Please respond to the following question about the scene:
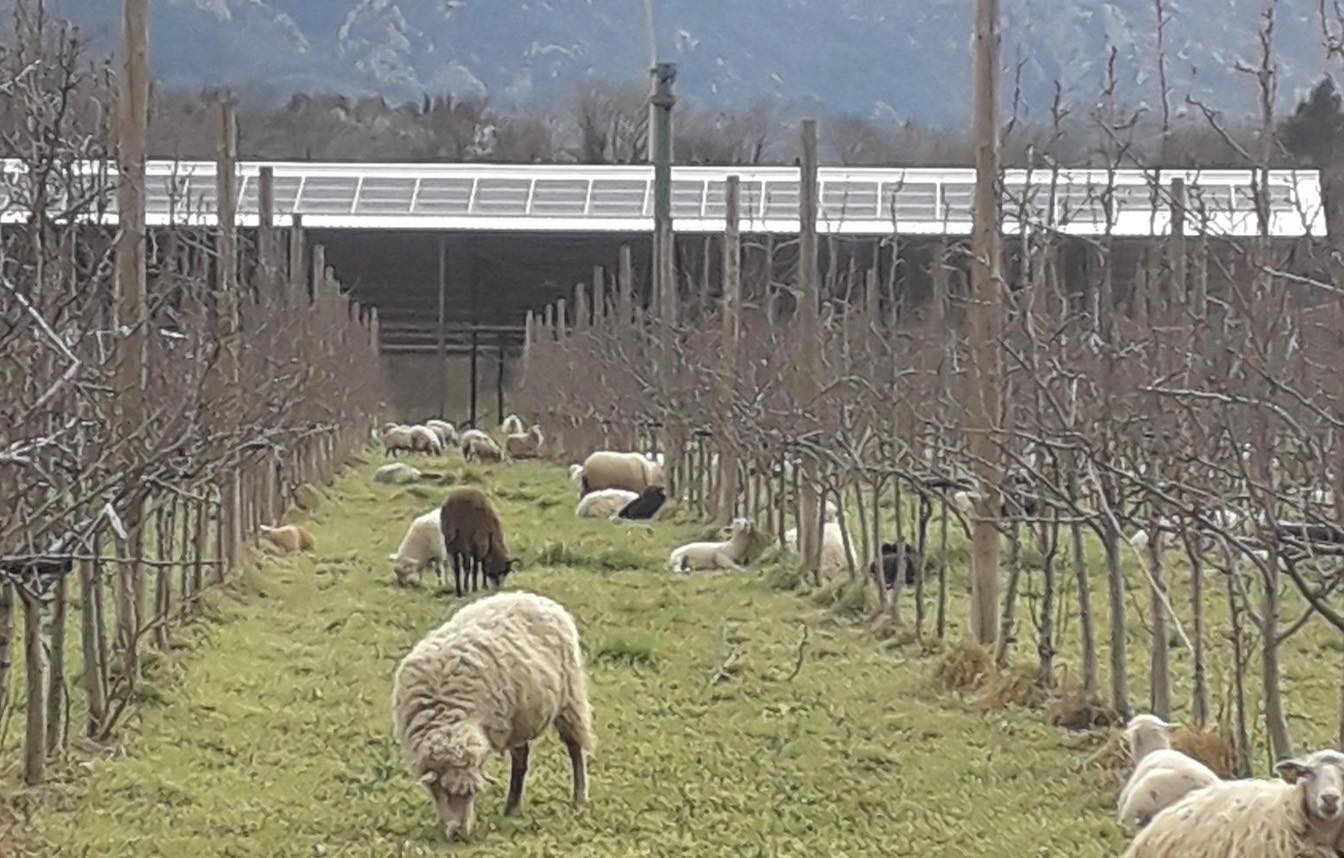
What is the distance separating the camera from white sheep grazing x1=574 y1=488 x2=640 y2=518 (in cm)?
2509

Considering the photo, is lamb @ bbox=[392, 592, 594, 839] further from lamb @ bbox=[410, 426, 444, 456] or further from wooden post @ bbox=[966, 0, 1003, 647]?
lamb @ bbox=[410, 426, 444, 456]

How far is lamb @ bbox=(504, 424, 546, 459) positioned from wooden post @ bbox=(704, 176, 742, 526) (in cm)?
1671

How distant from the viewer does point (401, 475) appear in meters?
32.4

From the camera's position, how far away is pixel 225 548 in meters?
16.6

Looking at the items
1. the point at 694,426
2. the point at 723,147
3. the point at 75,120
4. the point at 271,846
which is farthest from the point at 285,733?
the point at 723,147

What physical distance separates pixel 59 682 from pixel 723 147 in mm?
69192

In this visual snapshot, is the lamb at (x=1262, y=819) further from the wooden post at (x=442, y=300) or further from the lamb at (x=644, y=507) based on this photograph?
the wooden post at (x=442, y=300)

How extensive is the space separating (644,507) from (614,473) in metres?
3.13

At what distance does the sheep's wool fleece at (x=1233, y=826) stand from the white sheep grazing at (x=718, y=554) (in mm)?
11889

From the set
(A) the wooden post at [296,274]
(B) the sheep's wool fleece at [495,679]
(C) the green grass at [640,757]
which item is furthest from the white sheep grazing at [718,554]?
(B) the sheep's wool fleece at [495,679]

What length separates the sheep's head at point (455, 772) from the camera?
27.4 feet

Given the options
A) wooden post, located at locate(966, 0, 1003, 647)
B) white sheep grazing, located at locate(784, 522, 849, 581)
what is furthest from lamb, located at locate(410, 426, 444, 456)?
wooden post, located at locate(966, 0, 1003, 647)

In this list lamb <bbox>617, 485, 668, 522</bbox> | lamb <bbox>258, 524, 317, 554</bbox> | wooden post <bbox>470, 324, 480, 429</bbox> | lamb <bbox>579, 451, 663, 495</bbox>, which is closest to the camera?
lamb <bbox>258, 524, 317, 554</bbox>

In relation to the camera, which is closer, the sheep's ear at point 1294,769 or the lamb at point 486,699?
the sheep's ear at point 1294,769
